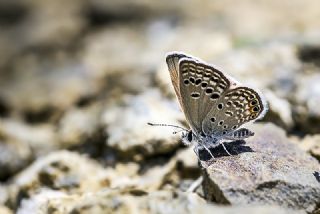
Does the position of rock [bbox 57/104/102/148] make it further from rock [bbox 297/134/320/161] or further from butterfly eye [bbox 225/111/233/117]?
rock [bbox 297/134/320/161]

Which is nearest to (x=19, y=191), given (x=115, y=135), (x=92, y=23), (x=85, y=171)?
(x=85, y=171)

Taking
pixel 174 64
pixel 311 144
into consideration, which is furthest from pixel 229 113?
pixel 311 144

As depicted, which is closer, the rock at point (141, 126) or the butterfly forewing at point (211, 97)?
the butterfly forewing at point (211, 97)

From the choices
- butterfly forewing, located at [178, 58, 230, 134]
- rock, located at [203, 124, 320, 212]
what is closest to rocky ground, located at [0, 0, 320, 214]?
rock, located at [203, 124, 320, 212]

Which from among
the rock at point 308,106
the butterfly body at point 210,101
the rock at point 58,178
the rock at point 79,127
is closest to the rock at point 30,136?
the rock at point 79,127

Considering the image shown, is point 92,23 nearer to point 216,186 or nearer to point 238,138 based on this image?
point 238,138

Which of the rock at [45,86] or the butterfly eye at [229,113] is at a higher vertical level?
the butterfly eye at [229,113]

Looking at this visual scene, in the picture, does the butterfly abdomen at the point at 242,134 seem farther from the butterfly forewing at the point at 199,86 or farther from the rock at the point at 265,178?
the butterfly forewing at the point at 199,86
